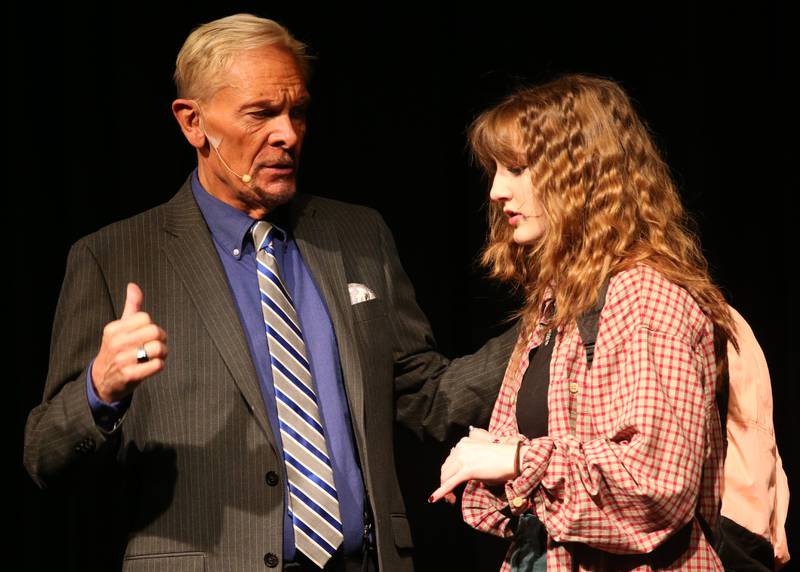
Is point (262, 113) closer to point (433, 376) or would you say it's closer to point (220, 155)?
point (220, 155)

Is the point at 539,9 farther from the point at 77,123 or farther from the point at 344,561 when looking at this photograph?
the point at 344,561

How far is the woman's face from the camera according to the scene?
2.22 meters

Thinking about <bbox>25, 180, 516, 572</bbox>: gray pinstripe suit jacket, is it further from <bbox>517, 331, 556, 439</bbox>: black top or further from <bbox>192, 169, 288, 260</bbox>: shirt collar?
<bbox>517, 331, 556, 439</bbox>: black top

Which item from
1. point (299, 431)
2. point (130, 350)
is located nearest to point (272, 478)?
point (299, 431)

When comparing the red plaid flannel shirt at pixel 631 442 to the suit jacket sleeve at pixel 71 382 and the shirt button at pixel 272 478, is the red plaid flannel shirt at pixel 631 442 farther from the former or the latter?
the suit jacket sleeve at pixel 71 382

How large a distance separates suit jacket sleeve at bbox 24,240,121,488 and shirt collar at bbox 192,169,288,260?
29cm

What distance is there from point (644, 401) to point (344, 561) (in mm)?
798

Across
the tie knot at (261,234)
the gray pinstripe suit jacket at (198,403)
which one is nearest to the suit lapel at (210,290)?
the gray pinstripe suit jacket at (198,403)

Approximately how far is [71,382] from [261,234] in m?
0.54

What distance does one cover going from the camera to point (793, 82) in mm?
3420

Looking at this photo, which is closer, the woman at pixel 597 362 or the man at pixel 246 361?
the woman at pixel 597 362

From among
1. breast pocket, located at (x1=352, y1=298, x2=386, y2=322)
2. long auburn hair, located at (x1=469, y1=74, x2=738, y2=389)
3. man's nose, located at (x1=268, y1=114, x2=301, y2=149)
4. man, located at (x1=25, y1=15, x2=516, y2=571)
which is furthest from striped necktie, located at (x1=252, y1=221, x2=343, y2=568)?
long auburn hair, located at (x1=469, y1=74, x2=738, y2=389)

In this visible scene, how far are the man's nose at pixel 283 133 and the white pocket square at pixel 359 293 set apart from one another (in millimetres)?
360

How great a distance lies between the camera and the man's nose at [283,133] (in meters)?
2.47
